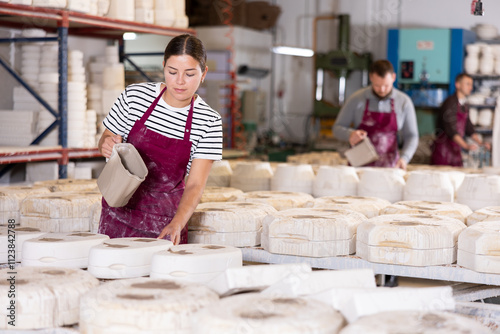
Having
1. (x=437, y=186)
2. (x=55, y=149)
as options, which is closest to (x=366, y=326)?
(x=437, y=186)

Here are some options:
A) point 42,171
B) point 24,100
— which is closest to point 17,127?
point 24,100

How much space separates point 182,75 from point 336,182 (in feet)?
4.61

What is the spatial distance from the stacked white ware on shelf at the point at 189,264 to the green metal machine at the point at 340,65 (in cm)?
708

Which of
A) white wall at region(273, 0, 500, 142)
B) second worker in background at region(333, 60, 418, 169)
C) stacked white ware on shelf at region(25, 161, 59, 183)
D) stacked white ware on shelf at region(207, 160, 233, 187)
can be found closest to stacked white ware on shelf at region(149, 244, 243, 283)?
stacked white ware on shelf at region(207, 160, 233, 187)

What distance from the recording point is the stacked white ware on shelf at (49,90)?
4.88 metres

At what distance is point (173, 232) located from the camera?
2295 mm

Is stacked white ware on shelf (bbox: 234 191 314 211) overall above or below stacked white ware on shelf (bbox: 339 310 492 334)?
below

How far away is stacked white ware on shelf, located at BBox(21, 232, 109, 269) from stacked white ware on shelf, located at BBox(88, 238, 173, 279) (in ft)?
0.34

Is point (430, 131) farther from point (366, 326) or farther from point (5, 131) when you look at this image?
point (366, 326)

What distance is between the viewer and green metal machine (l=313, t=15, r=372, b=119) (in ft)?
28.7

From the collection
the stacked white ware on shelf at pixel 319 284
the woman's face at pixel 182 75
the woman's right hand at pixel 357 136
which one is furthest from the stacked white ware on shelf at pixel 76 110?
the stacked white ware on shelf at pixel 319 284

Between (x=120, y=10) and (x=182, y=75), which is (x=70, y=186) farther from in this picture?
(x=120, y=10)

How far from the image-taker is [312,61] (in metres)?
9.93

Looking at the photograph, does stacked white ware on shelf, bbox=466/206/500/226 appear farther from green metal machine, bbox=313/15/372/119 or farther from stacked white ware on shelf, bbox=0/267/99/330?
green metal machine, bbox=313/15/372/119
